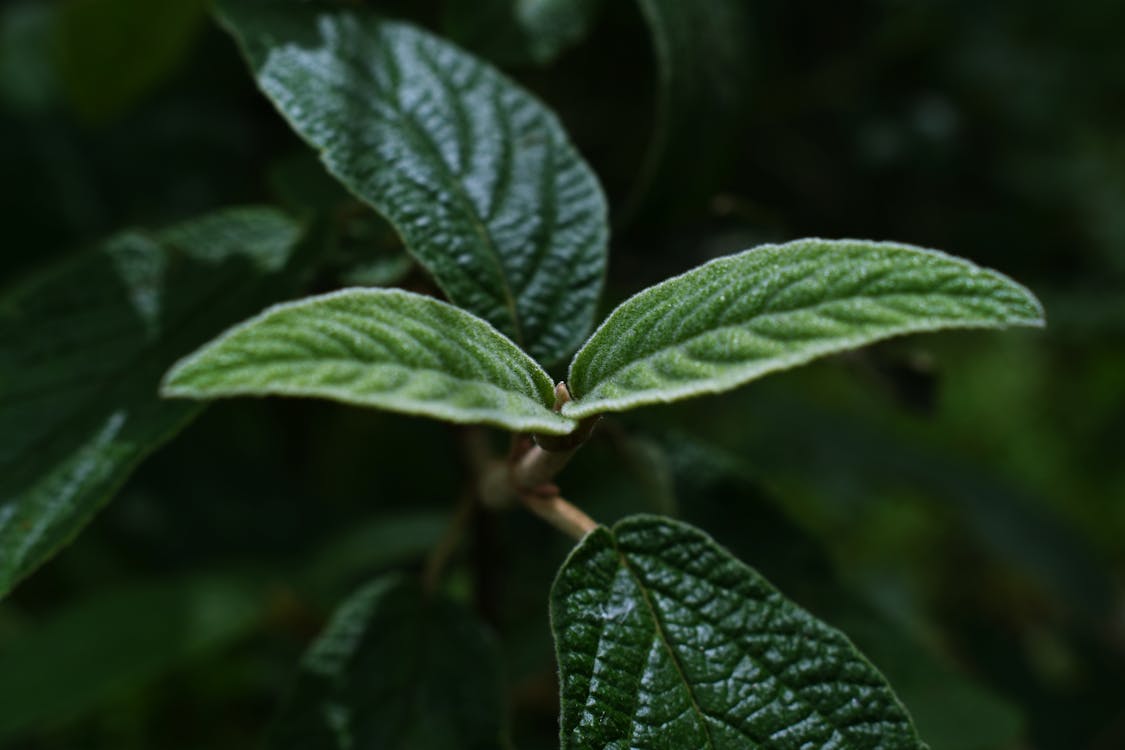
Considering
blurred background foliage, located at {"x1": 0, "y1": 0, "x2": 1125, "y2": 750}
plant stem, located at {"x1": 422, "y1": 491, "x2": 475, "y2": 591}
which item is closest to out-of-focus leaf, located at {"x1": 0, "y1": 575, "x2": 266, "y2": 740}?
blurred background foliage, located at {"x1": 0, "y1": 0, "x2": 1125, "y2": 750}

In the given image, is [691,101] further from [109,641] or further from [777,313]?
[109,641]

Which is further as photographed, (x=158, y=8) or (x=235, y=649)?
(x=235, y=649)

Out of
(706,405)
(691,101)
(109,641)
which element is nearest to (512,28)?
(691,101)

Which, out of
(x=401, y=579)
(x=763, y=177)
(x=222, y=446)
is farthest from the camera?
(x=763, y=177)

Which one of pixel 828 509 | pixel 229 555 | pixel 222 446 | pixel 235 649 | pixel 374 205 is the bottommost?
pixel 828 509

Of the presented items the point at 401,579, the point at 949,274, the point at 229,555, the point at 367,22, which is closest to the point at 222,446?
the point at 229,555

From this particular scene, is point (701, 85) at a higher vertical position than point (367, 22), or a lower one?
lower

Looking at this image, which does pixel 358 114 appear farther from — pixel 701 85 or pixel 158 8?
pixel 158 8
